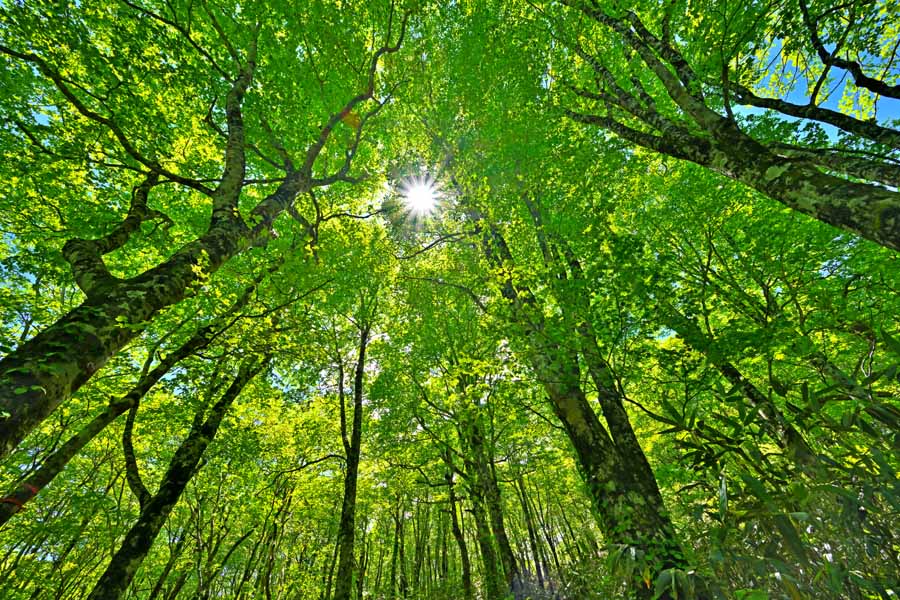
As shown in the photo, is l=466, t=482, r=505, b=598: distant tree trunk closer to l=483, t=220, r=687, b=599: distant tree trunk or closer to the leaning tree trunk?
l=483, t=220, r=687, b=599: distant tree trunk

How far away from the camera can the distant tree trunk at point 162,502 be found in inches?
218

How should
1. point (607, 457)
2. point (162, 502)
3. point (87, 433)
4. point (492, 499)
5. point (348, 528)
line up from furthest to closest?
point (492, 499) < point (348, 528) < point (162, 502) < point (607, 457) < point (87, 433)

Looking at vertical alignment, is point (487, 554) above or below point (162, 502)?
below

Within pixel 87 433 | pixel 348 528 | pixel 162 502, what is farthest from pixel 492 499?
pixel 87 433

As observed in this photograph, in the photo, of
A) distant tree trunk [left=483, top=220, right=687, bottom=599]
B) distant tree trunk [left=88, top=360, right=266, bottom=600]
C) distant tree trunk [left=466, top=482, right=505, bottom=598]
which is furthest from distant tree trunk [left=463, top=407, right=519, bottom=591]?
distant tree trunk [left=88, top=360, right=266, bottom=600]

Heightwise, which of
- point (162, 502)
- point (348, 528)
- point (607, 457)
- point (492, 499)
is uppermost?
point (492, 499)

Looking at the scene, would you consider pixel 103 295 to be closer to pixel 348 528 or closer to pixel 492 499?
pixel 348 528

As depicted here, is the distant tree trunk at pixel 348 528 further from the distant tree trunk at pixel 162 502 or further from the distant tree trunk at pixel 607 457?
the distant tree trunk at pixel 607 457

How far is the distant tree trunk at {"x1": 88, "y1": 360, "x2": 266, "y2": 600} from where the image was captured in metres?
5.54

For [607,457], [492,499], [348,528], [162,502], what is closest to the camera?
[607,457]

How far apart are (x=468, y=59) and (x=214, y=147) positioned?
240 inches

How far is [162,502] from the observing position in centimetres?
644

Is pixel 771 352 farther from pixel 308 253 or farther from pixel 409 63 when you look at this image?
pixel 409 63

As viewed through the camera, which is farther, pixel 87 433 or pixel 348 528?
pixel 348 528
